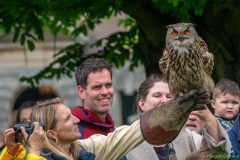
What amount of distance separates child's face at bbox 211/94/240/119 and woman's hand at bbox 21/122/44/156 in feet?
8.26

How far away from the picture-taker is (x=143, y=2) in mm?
9164

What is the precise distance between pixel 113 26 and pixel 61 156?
17.8m

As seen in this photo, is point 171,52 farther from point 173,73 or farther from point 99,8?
point 99,8

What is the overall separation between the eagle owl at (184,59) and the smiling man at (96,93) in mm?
891

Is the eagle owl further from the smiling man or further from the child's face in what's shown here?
the child's face

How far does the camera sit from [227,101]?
299 inches

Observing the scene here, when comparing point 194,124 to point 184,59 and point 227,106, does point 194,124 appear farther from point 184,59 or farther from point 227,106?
point 184,59

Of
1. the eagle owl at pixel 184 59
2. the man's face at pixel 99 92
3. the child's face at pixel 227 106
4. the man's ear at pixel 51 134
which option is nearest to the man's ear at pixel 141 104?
the man's face at pixel 99 92

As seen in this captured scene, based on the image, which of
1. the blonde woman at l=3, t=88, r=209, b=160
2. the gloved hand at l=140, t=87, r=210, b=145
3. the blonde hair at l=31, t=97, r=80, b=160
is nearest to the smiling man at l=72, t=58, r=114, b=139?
the blonde woman at l=3, t=88, r=209, b=160

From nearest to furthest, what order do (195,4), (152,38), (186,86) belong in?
(186,86) → (195,4) → (152,38)

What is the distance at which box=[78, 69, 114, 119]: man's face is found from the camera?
22.7ft

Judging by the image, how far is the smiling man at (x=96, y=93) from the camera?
22.4 feet

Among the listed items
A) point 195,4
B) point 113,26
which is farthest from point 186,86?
point 113,26

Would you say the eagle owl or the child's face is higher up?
the eagle owl
